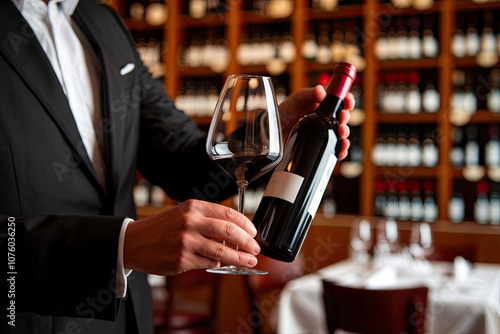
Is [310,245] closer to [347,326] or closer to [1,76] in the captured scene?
[347,326]

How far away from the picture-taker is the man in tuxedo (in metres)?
0.56

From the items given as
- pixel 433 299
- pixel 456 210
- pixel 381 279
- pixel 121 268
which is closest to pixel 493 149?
pixel 456 210

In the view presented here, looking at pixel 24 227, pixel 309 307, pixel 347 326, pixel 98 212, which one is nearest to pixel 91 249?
pixel 24 227

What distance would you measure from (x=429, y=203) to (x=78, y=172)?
3.02 metres

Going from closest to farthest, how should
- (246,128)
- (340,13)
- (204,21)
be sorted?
(246,128) → (340,13) → (204,21)

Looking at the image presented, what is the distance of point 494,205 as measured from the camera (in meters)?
3.40

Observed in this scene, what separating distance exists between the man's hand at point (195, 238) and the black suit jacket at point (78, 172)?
6 cm

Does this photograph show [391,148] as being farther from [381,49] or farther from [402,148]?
[381,49]

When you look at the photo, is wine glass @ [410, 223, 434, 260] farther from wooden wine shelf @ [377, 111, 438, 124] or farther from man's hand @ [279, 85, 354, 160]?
man's hand @ [279, 85, 354, 160]

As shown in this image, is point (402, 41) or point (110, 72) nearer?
point (110, 72)

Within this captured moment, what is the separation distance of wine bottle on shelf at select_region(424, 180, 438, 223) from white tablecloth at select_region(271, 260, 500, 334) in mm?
1025

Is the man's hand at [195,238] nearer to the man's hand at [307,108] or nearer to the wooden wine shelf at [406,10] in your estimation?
the man's hand at [307,108]

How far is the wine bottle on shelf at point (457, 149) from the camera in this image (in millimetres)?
3475

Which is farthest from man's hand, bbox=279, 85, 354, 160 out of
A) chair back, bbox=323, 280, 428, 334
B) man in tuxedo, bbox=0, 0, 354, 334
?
chair back, bbox=323, 280, 428, 334
